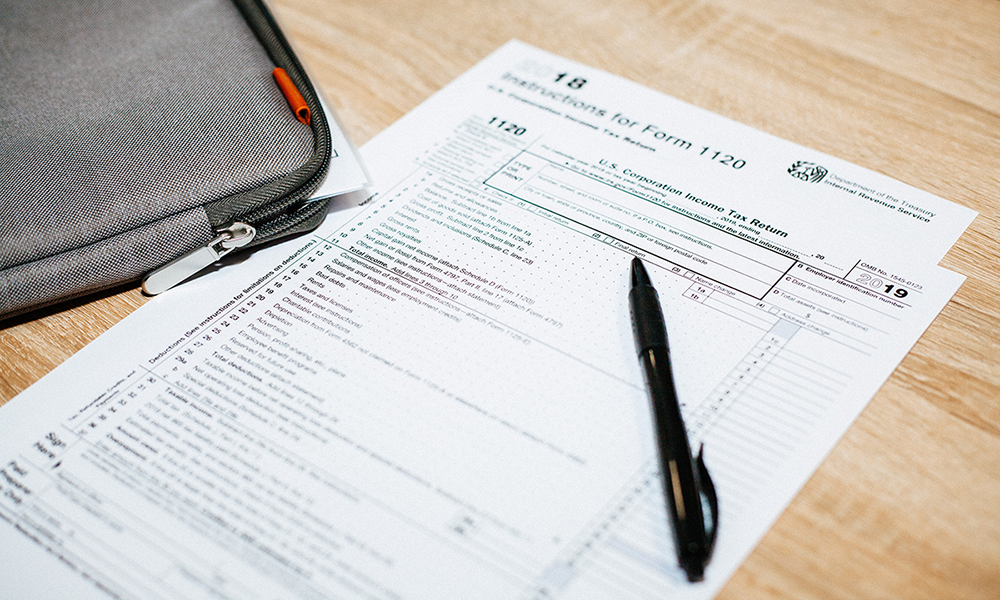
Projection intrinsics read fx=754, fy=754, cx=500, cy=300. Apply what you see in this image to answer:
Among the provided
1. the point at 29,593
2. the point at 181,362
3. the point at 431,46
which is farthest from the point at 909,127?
the point at 29,593

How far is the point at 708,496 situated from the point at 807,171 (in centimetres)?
31

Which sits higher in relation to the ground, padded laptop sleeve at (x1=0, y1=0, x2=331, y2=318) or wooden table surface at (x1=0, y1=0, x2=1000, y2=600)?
padded laptop sleeve at (x1=0, y1=0, x2=331, y2=318)

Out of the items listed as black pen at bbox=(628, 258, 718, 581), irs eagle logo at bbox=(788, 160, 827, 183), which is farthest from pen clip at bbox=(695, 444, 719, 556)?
irs eagle logo at bbox=(788, 160, 827, 183)

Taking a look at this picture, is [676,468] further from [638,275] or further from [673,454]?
[638,275]

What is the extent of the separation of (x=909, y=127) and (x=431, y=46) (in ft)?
1.42

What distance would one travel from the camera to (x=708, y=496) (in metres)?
0.40

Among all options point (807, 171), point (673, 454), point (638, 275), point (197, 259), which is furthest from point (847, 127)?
point (197, 259)

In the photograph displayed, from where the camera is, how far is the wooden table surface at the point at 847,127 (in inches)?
15.4

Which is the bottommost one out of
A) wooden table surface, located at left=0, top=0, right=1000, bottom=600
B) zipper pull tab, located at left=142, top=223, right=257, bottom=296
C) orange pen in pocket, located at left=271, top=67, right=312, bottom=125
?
wooden table surface, located at left=0, top=0, right=1000, bottom=600

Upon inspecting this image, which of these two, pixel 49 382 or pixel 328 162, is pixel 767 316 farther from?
pixel 49 382

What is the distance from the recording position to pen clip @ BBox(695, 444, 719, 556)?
388mm

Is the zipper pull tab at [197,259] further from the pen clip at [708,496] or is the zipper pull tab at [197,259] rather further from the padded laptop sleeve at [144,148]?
the pen clip at [708,496]

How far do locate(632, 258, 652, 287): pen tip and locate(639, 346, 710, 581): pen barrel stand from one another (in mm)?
54

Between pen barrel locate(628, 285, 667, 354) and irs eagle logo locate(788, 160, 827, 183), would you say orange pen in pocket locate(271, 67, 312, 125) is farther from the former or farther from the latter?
irs eagle logo locate(788, 160, 827, 183)
